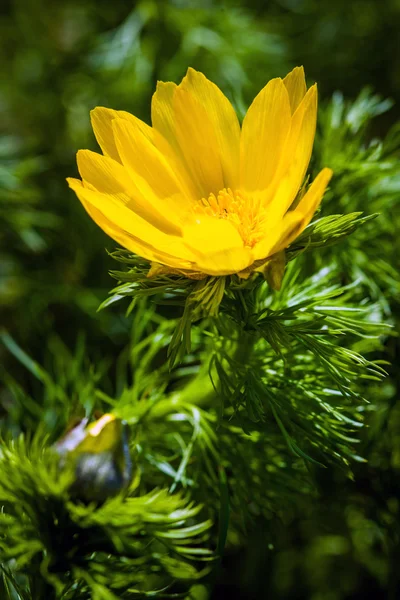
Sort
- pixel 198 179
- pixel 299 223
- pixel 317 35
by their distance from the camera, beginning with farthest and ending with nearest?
pixel 317 35
pixel 198 179
pixel 299 223

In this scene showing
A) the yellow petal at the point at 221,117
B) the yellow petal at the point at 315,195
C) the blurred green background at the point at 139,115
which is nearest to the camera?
the yellow petal at the point at 315,195

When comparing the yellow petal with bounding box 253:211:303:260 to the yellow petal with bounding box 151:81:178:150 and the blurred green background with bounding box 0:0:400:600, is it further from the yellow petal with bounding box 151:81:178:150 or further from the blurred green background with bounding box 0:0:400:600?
the blurred green background with bounding box 0:0:400:600

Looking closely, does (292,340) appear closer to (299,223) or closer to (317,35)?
(299,223)

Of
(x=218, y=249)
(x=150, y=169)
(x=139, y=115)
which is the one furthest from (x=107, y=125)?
(x=139, y=115)

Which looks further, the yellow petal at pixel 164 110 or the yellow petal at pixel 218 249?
the yellow petal at pixel 164 110

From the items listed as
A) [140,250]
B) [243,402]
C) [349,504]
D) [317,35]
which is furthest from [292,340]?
[317,35]

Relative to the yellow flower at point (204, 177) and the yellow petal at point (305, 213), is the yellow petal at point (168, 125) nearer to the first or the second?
the yellow flower at point (204, 177)

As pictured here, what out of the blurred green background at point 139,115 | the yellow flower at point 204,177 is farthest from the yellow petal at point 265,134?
the blurred green background at point 139,115

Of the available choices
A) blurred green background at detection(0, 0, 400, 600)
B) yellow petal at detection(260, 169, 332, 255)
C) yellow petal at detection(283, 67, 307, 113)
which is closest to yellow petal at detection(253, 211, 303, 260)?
yellow petal at detection(260, 169, 332, 255)
